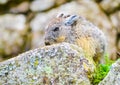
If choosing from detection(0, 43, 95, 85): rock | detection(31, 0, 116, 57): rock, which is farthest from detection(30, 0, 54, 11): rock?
detection(0, 43, 95, 85): rock

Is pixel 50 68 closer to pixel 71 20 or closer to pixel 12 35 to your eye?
pixel 71 20

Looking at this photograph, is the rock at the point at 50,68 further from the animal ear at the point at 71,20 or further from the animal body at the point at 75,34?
the animal ear at the point at 71,20

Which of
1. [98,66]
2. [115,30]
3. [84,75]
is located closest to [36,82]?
[84,75]

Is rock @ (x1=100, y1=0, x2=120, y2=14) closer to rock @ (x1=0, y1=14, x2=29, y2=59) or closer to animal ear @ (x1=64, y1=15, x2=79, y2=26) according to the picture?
rock @ (x1=0, y1=14, x2=29, y2=59)

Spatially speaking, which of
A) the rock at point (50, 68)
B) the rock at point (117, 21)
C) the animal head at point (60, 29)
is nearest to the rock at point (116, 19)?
the rock at point (117, 21)

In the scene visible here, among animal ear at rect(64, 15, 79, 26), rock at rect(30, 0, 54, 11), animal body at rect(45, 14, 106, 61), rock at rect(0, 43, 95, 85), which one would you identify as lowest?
rock at rect(0, 43, 95, 85)

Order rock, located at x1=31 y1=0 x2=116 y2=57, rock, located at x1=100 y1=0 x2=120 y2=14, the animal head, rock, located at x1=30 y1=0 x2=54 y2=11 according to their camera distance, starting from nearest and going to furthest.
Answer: the animal head
rock, located at x1=31 y1=0 x2=116 y2=57
rock, located at x1=100 y1=0 x2=120 y2=14
rock, located at x1=30 y1=0 x2=54 y2=11
